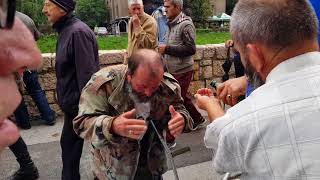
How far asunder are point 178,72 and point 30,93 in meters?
1.99

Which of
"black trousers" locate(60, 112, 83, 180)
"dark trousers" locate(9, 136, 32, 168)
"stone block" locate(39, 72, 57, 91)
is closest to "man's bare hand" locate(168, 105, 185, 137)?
"black trousers" locate(60, 112, 83, 180)

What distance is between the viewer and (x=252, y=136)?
1236 mm

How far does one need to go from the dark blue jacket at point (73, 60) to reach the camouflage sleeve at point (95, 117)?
3.06 feet

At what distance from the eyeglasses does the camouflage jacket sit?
1.41m

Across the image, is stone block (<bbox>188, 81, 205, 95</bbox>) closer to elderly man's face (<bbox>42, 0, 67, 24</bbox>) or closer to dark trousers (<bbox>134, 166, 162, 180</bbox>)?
elderly man's face (<bbox>42, 0, 67, 24</bbox>)

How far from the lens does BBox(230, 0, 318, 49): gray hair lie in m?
1.27

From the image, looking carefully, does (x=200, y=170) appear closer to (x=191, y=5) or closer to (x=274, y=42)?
(x=274, y=42)

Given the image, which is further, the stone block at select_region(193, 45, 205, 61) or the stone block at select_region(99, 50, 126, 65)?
the stone block at select_region(193, 45, 205, 61)

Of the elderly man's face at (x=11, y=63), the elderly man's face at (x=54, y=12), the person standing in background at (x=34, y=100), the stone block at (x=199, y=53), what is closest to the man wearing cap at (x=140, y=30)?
the elderly man's face at (x=54, y=12)

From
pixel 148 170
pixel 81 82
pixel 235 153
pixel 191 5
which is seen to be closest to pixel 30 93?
pixel 81 82

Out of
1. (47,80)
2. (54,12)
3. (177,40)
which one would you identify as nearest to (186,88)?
(177,40)

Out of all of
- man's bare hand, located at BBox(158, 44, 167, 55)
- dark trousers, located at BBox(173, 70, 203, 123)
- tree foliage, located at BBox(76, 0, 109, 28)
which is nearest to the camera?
man's bare hand, located at BBox(158, 44, 167, 55)

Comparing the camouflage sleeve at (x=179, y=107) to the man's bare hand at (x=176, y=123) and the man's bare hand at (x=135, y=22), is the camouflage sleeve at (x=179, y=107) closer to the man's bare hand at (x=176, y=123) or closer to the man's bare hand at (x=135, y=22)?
the man's bare hand at (x=176, y=123)

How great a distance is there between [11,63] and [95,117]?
59.2 inches
